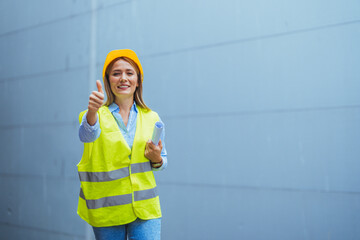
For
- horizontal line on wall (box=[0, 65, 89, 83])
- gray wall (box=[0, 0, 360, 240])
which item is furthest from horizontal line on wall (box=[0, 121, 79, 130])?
horizontal line on wall (box=[0, 65, 89, 83])

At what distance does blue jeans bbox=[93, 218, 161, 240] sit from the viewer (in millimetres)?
1723

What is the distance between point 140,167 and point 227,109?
1375 millimetres

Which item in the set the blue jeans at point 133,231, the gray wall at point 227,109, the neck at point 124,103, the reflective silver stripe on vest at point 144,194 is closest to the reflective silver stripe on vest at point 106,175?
the reflective silver stripe on vest at point 144,194

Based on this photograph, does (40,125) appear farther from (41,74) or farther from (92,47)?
(92,47)

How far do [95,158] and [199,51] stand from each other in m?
1.72

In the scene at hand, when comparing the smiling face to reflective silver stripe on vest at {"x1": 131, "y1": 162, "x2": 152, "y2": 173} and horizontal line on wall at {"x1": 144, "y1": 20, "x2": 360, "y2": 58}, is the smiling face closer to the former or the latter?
reflective silver stripe on vest at {"x1": 131, "y1": 162, "x2": 152, "y2": 173}

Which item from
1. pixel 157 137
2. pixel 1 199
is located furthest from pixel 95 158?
pixel 1 199

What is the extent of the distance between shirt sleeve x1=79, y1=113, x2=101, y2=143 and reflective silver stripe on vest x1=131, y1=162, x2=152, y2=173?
0.82ft

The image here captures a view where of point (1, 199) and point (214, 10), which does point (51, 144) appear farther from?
point (214, 10)

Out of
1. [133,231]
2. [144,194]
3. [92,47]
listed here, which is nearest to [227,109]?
[144,194]

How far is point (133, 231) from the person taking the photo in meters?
1.74

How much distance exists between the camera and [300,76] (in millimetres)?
2674

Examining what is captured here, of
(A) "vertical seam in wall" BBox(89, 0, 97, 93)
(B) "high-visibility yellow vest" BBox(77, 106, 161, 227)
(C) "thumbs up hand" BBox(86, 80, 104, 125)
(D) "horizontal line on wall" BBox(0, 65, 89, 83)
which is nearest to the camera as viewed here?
(C) "thumbs up hand" BBox(86, 80, 104, 125)

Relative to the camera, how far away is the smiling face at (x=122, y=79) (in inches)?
71.6
